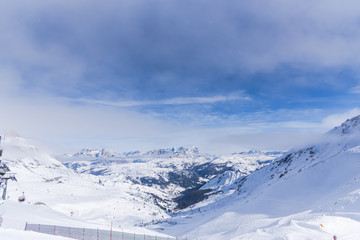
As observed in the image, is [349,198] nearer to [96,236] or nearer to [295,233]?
[295,233]

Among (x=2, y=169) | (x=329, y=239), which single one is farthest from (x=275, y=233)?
(x=2, y=169)

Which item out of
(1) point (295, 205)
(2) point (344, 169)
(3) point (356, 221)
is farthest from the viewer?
(2) point (344, 169)

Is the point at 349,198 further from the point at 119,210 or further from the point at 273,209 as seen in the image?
the point at 119,210

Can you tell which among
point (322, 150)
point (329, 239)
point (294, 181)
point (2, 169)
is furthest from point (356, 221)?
point (322, 150)

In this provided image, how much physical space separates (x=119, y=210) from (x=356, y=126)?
141 meters

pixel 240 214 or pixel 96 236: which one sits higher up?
pixel 96 236

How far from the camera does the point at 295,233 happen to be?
23844 millimetres

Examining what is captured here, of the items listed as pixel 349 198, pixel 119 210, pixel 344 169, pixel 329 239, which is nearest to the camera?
pixel 329 239

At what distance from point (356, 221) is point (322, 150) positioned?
320ft

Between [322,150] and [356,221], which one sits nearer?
[356,221]

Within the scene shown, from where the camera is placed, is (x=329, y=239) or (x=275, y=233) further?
(x=275, y=233)

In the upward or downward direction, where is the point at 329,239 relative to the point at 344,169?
downward

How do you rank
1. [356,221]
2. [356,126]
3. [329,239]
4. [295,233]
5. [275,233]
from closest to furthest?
[329,239] < [295,233] < [275,233] < [356,221] < [356,126]

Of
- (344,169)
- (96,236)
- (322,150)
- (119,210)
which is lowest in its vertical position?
(119,210)
